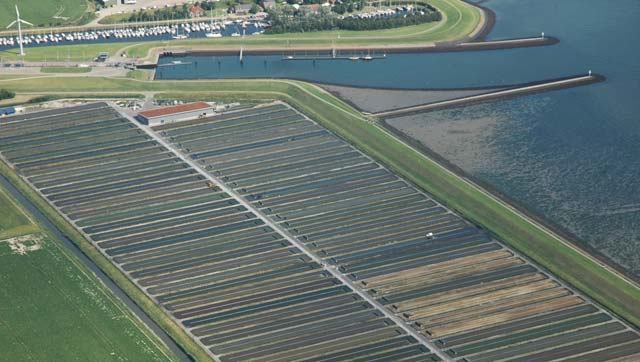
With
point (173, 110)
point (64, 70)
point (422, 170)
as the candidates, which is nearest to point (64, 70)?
point (64, 70)

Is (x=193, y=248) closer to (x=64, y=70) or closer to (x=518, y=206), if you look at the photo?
(x=518, y=206)

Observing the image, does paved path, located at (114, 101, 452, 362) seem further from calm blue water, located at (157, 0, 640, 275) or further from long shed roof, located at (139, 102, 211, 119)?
calm blue water, located at (157, 0, 640, 275)

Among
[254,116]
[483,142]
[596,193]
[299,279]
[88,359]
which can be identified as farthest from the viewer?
[254,116]

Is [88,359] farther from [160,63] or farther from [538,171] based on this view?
[160,63]

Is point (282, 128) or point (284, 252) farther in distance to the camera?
point (282, 128)

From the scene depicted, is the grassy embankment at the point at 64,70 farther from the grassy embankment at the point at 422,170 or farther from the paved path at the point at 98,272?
the paved path at the point at 98,272

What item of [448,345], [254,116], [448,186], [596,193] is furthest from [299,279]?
[254,116]

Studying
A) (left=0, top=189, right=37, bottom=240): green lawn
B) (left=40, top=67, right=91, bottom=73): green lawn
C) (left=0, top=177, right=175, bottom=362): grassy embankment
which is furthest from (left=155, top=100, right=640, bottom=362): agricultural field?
(left=40, top=67, right=91, bottom=73): green lawn
